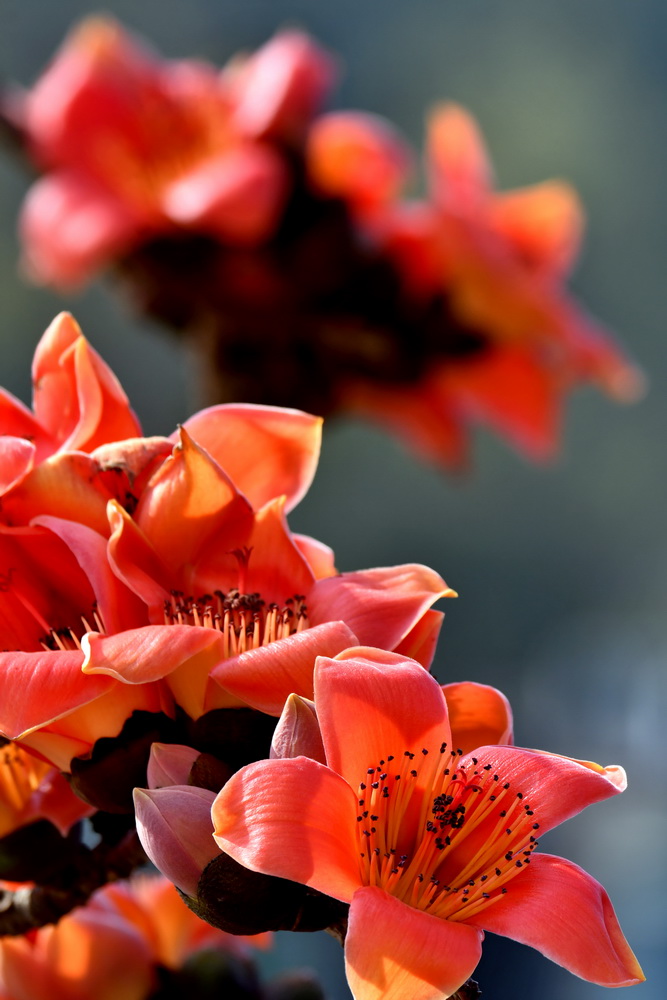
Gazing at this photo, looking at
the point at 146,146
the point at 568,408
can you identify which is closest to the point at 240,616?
the point at 146,146

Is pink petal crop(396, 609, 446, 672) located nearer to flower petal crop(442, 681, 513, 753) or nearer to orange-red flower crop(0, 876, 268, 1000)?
flower petal crop(442, 681, 513, 753)

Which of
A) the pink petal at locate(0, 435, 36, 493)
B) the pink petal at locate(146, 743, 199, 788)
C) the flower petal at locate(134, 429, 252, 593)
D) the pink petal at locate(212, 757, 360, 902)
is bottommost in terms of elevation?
the pink petal at locate(146, 743, 199, 788)

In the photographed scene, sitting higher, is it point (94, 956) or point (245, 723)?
point (245, 723)

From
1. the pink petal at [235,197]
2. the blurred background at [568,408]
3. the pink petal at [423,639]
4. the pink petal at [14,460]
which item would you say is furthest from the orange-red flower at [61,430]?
the blurred background at [568,408]

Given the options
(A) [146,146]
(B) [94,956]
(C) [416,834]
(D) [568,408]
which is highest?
(A) [146,146]

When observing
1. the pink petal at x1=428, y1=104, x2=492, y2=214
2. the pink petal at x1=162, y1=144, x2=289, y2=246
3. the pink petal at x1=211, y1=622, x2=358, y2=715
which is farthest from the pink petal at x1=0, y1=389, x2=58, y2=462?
the pink petal at x1=428, y1=104, x2=492, y2=214

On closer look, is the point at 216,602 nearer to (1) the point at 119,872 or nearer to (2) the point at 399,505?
(1) the point at 119,872

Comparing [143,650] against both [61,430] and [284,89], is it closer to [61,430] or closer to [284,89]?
[61,430]
